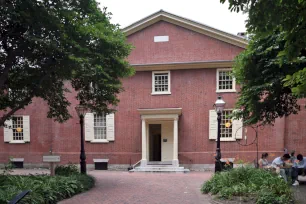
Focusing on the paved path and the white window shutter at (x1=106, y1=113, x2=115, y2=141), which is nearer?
the paved path

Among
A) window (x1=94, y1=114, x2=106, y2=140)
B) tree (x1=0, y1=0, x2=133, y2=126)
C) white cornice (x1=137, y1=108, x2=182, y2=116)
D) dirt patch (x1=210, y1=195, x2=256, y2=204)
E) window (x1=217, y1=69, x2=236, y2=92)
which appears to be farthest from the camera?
window (x1=94, y1=114, x2=106, y2=140)

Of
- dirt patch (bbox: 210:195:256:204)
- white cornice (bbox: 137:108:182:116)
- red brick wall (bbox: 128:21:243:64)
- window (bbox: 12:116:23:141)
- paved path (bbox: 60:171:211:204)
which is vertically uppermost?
red brick wall (bbox: 128:21:243:64)

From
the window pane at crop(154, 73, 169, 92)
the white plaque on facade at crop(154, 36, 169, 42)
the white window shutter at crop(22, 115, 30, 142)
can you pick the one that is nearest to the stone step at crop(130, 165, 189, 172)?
the window pane at crop(154, 73, 169, 92)

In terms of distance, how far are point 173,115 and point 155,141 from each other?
3775 mm

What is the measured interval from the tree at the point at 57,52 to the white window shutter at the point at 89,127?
7.07 meters

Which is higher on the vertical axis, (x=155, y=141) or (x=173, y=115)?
(x=173, y=115)

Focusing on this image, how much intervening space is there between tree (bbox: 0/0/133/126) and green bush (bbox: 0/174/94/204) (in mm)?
2486

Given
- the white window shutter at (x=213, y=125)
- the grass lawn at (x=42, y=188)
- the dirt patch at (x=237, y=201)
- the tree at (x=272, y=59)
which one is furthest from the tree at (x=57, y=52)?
the white window shutter at (x=213, y=125)

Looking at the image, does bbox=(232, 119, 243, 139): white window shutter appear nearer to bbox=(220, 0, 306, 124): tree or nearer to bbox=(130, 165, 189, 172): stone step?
bbox=(130, 165, 189, 172): stone step

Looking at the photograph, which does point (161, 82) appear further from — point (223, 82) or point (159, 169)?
point (159, 169)

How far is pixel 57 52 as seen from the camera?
28.5ft

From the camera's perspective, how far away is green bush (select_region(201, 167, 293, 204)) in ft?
23.3

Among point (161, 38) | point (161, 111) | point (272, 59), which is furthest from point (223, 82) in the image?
point (272, 59)

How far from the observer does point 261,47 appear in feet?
29.6
